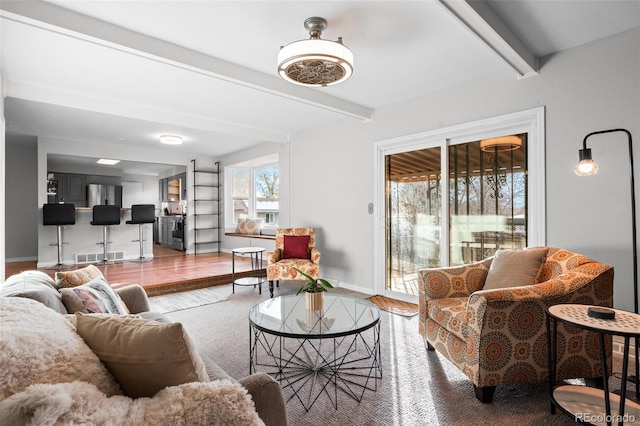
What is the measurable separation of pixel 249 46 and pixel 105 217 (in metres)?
5.26

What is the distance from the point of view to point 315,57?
2305 mm

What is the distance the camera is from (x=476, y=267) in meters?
2.68

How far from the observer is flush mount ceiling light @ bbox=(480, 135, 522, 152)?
3.28 metres

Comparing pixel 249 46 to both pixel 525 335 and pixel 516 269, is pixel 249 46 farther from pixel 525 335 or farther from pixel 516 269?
pixel 525 335

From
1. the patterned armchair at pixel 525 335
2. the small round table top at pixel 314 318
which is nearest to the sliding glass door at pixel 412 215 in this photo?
the small round table top at pixel 314 318

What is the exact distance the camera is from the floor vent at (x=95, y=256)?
6.58 m

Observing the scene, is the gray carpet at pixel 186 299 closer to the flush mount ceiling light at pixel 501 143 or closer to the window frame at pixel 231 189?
the window frame at pixel 231 189

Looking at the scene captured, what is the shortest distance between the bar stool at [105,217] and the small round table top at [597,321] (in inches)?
277

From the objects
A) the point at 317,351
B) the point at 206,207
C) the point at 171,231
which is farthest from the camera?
the point at 171,231

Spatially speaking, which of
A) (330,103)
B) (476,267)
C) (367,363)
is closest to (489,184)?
(476,267)

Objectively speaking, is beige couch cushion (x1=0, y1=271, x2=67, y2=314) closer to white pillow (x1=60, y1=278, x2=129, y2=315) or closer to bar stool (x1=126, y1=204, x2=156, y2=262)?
white pillow (x1=60, y1=278, x2=129, y2=315)

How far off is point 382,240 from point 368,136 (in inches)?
55.6

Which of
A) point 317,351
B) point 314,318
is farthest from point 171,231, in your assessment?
point 314,318

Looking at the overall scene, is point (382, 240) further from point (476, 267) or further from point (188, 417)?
point (188, 417)
